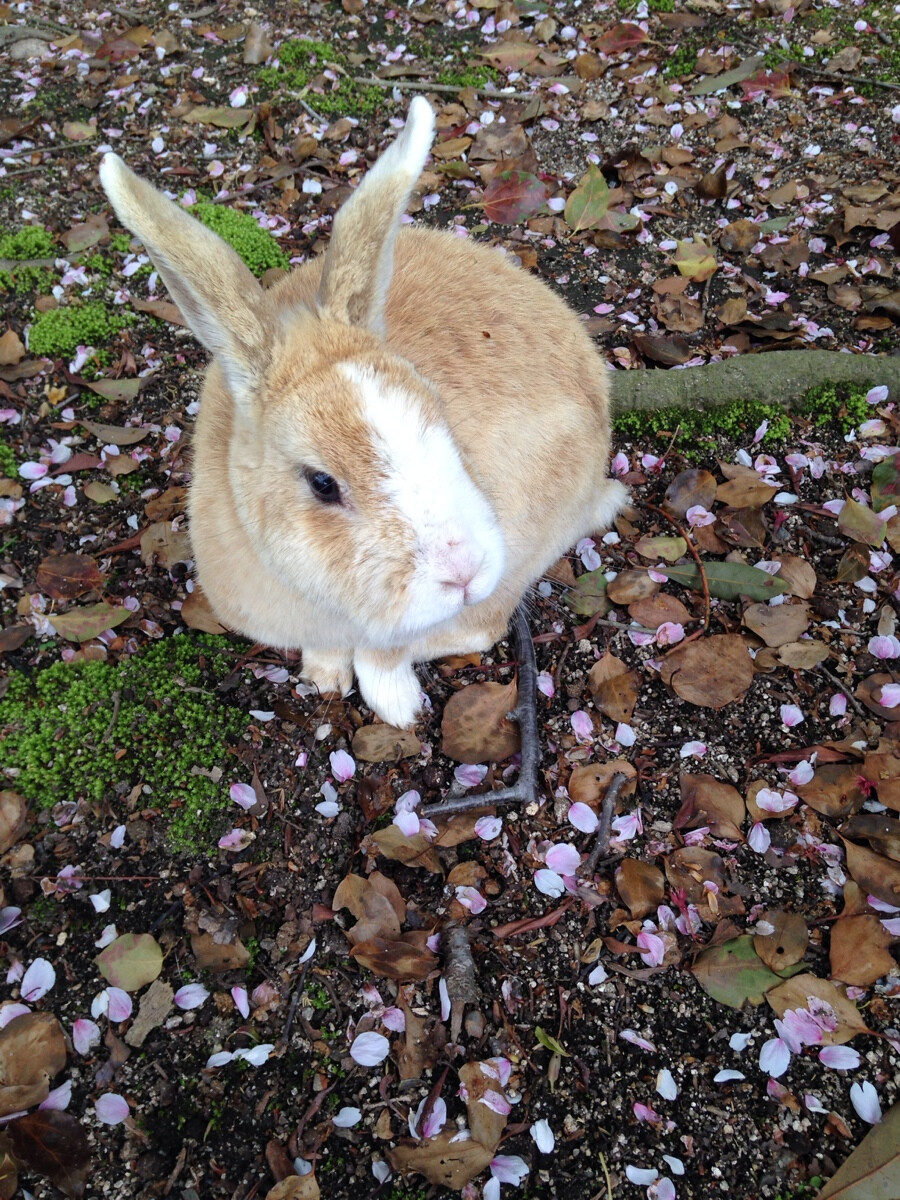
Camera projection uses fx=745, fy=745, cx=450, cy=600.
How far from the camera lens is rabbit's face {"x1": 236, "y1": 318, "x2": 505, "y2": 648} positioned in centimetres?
230

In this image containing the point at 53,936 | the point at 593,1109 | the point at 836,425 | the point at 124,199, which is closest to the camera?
the point at 124,199

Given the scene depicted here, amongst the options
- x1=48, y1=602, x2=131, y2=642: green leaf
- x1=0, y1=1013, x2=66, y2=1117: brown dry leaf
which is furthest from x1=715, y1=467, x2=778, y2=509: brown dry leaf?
x1=0, y1=1013, x2=66, y2=1117: brown dry leaf

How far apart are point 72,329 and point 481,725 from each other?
143 inches

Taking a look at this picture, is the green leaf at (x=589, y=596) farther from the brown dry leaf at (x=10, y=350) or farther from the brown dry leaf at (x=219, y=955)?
the brown dry leaf at (x=10, y=350)

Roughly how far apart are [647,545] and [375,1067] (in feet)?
8.61

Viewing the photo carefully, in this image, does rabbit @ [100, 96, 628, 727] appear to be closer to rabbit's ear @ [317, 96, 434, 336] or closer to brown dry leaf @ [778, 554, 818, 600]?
rabbit's ear @ [317, 96, 434, 336]

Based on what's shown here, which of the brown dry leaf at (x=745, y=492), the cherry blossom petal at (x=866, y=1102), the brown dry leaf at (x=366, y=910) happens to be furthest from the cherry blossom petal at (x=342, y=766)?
the brown dry leaf at (x=745, y=492)

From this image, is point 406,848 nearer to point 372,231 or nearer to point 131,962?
point 131,962

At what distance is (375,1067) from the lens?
8.41ft

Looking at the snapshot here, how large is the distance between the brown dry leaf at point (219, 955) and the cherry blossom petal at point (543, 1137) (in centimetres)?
115

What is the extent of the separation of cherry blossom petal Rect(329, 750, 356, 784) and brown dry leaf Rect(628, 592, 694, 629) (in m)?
1.53

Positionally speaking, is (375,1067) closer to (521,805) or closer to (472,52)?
(521,805)

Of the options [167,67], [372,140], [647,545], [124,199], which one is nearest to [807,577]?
[647,545]

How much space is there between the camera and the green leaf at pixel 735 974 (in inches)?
103
